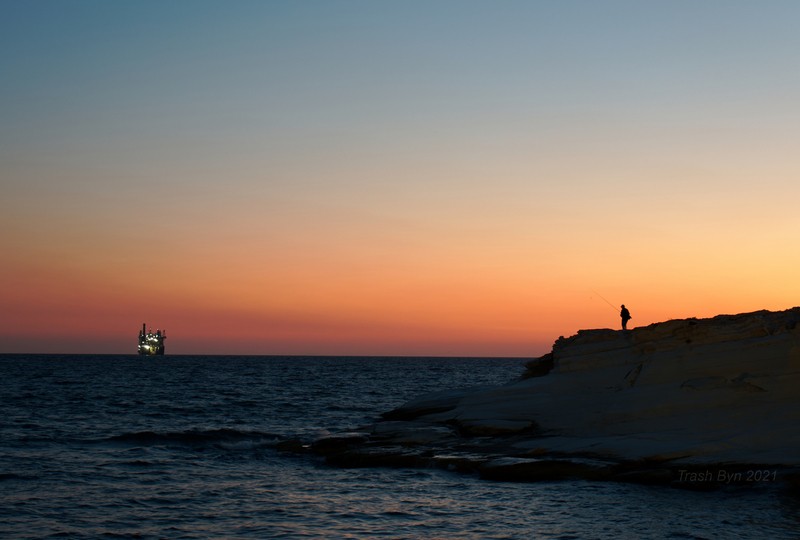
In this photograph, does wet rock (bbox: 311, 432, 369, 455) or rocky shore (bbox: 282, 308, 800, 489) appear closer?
rocky shore (bbox: 282, 308, 800, 489)

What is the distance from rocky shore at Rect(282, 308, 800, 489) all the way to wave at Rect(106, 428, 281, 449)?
327 centimetres

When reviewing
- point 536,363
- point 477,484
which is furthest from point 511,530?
point 536,363

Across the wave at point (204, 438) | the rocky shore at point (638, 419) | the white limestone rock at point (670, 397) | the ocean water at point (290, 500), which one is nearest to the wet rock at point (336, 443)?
the rocky shore at point (638, 419)

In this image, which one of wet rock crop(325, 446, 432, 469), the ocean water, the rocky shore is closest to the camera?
the ocean water

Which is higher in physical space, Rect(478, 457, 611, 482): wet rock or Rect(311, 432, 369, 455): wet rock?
Rect(478, 457, 611, 482): wet rock

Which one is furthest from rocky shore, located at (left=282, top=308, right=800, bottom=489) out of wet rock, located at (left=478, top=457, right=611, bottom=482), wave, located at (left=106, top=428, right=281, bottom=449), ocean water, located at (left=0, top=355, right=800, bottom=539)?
wave, located at (left=106, top=428, right=281, bottom=449)

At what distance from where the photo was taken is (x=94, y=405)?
63625mm

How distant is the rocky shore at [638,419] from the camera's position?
26.8 metres

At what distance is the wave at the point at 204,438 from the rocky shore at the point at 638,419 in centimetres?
327

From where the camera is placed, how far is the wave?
40838 mm

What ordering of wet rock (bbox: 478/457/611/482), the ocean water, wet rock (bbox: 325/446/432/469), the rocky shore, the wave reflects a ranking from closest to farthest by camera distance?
the ocean water < the rocky shore < wet rock (bbox: 478/457/611/482) < wet rock (bbox: 325/446/432/469) < the wave

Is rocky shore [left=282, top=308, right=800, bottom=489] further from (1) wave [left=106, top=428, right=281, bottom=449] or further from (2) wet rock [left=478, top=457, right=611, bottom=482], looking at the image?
(1) wave [left=106, top=428, right=281, bottom=449]

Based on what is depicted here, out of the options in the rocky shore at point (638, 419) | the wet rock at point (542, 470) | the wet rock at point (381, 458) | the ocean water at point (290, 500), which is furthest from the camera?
the wet rock at point (381, 458)

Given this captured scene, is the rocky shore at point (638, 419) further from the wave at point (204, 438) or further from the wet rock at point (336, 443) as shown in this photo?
the wave at point (204, 438)
